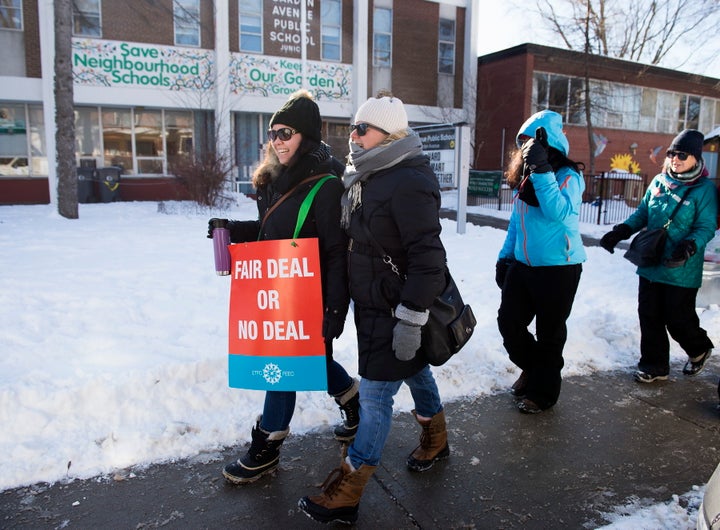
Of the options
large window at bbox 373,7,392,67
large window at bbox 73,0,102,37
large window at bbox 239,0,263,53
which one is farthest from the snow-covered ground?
large window at bbox 373,7,392,67

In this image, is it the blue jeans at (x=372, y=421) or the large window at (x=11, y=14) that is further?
the large window at (x=11, y=14)

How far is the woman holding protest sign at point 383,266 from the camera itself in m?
2.49

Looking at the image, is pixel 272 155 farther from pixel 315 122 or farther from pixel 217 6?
pixel 217 6

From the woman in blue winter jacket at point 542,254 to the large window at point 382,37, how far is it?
1990 cm

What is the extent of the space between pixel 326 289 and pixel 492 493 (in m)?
1.34

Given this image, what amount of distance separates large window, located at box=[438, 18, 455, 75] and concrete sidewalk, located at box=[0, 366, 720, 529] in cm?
2190

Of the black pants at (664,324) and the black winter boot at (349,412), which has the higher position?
the black pants at (664,324)

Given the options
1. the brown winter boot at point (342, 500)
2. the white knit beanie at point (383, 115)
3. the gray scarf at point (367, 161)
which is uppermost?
the white knit beanie at point (383, 115)

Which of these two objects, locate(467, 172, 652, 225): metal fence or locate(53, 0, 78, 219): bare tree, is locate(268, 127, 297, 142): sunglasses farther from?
locate(467, 172, 652, 225): metal fence

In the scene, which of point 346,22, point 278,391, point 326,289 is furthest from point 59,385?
point 346,22

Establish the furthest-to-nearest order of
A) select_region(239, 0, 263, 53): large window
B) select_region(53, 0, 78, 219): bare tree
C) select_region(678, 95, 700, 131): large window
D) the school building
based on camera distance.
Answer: select_region(678, 95, 700, 131): large window → select_region(239, 0, 263, 53): large window → the school building → select_region(53, 0, 78, 219): bare tree

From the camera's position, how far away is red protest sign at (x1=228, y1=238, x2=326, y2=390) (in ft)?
9.28

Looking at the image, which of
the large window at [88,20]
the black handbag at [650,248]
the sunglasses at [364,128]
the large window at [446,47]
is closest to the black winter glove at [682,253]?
the black handbag at [650,248]

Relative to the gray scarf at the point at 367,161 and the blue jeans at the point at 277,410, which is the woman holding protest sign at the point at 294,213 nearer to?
the blue jeans at the point at 277,410
